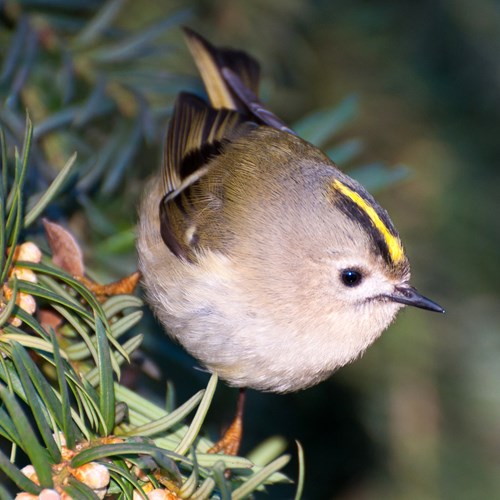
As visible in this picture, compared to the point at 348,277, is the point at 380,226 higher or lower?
higher

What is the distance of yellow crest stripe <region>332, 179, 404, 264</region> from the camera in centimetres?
147

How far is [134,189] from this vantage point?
5.75 ft

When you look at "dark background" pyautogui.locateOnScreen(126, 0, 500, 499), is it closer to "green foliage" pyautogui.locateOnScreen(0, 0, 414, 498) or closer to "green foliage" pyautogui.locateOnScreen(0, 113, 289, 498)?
"green foliage" pyautogui.locateOnScreen(0, 0, 414, 498)

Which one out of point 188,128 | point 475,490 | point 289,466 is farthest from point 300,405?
point 188,128

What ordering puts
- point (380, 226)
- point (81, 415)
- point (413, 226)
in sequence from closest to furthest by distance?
point (81, 415) < point (380, 226) < point (413, 226)

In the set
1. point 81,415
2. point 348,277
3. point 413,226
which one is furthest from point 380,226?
point 81,415

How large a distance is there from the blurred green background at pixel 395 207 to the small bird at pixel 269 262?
10 centimetres

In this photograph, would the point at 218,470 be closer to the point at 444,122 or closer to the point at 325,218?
the point at 325,218

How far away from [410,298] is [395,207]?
1.66 feet

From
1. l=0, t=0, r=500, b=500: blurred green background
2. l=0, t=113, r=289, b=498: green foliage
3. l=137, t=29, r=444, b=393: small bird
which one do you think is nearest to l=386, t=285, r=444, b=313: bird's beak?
l=137, t=29, r=444, b=393: small bird

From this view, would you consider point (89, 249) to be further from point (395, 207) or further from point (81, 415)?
point (395, 207)

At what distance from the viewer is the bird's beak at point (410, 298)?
1474 millimetres

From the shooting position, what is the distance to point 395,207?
6.39 feet

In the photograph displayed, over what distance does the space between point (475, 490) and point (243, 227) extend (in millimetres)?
796
